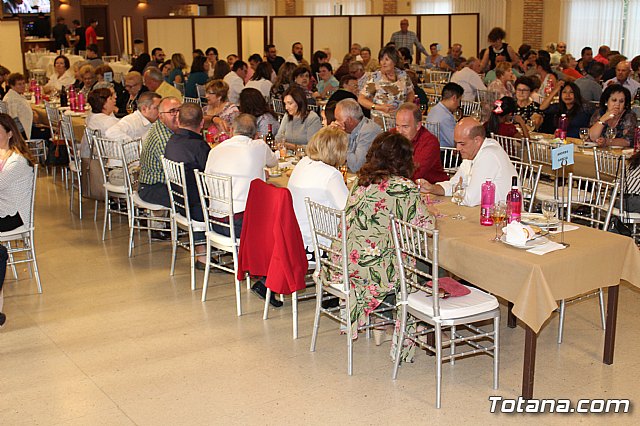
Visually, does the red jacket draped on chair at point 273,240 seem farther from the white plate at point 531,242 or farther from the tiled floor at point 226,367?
the white plate at point 531,242

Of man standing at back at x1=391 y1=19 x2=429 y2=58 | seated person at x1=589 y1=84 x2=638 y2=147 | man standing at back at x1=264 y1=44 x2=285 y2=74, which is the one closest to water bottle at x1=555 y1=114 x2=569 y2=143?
seated person at x1=589 y1=84 x2=638 y2=147

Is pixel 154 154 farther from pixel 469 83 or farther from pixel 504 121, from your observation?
pixel 469 83

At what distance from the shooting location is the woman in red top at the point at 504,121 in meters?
7.01

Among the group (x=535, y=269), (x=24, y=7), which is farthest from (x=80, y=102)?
(x=24, y=7)

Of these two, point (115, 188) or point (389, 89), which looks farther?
point (389, 89)

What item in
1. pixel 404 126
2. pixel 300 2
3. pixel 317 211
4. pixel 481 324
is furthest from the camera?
pixel 300 2

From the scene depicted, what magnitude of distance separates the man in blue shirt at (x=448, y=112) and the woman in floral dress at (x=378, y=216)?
327cm

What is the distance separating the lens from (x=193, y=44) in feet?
49.7

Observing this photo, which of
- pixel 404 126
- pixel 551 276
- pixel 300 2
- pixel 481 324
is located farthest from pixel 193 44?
pixel 551 276

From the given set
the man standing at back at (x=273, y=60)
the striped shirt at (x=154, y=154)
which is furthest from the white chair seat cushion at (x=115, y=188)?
the man standing at back at (x=273, y=60)

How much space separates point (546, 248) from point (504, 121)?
3263 mm

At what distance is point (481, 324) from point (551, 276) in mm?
1241

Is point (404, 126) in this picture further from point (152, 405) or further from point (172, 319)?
point (152, 405)

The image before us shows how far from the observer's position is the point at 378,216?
4.21 meters
